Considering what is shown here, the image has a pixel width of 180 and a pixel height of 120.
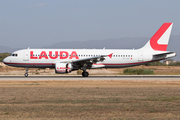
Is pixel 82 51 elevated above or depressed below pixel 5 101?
above

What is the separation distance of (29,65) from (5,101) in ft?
76.5

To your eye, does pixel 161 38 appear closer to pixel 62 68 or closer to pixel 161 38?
pixel 161 38

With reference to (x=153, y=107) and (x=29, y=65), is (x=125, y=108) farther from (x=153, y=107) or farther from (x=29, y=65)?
(x=29, y=65)

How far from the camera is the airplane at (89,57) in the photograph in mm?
36969

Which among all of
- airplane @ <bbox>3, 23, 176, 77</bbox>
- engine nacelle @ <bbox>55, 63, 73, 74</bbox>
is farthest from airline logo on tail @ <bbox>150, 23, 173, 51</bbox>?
engine nacelle @ <bbox>55, 63, 73, 74</bbox>

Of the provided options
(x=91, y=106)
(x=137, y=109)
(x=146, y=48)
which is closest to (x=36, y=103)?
(x=91, y=106)

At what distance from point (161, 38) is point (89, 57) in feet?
38.6

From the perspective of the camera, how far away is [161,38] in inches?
1610

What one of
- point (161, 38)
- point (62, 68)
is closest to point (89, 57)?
point (62, 68)

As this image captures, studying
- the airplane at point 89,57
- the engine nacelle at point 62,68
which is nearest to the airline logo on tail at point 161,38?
the airplane at point 89,57

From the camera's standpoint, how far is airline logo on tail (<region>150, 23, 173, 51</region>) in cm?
4091

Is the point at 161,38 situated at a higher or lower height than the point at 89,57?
higher

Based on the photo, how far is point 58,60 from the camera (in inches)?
1474

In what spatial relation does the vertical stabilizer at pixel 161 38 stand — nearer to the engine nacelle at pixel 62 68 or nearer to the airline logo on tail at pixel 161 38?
the airline logo on tail at pixel 161 38
